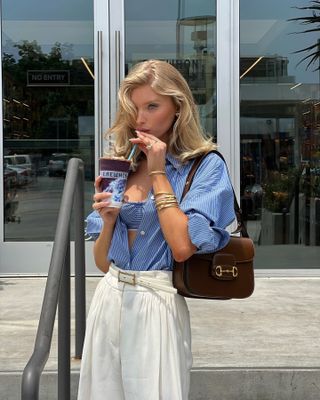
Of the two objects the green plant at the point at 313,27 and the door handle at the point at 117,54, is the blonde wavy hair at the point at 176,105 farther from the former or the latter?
the green plant at the point at 313,27

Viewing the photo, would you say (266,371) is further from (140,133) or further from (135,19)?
(135,19)

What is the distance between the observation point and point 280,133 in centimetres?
641

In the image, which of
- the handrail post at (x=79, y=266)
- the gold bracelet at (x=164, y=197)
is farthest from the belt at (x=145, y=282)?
the handrail post at (x=79, y=266)

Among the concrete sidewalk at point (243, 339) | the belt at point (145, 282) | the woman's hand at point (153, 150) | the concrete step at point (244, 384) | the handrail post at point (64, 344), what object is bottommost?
the concrete step at point (244, 384)

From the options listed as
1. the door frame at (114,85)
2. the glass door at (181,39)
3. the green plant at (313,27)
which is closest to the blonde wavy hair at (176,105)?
the door frame at (114,85)

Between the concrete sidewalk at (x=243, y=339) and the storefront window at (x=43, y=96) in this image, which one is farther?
the storefront window at (x=43, y=96)

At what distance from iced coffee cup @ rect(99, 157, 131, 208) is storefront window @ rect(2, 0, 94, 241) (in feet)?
15.1

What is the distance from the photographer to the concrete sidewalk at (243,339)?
335cm

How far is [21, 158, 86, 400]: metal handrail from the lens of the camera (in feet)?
5.61

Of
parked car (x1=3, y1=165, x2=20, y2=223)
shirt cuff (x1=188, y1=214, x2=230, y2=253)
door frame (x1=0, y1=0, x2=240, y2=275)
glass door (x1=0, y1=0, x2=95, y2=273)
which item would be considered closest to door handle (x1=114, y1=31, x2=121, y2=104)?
door frame (x1=0, y1=0, x2=240, y2=275)

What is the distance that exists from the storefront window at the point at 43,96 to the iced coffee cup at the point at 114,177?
4605 millimetres

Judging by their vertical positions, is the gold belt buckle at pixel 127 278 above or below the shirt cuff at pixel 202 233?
below

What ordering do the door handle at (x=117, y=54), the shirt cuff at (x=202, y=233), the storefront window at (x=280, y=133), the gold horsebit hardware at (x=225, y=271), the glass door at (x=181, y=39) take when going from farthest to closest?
1. the storefront window at (x=280, y=133)
2. the glass door at (x=181, y=39)
3. the door handle at (x=117, y=54)
4. the gold horsebit hardware at (x=225, y=271)
5. the shirt cuff at (x=202, y=233)

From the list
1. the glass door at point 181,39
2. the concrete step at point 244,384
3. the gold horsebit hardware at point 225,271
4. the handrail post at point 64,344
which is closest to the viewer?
the gold horsebit hardware at point 225,271
